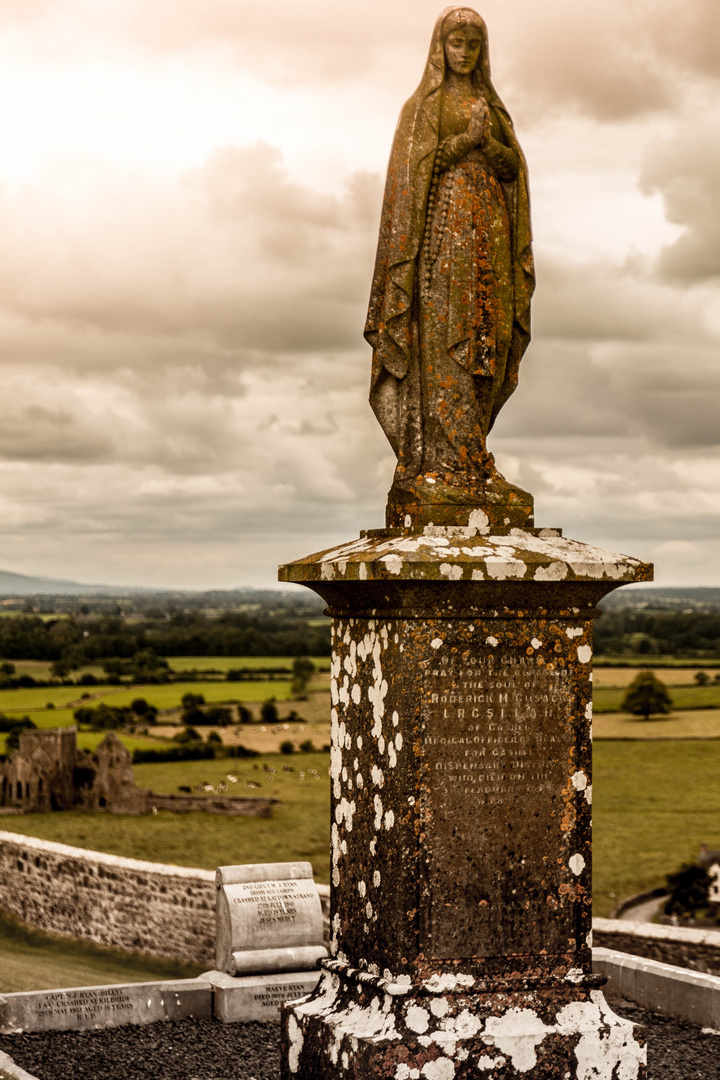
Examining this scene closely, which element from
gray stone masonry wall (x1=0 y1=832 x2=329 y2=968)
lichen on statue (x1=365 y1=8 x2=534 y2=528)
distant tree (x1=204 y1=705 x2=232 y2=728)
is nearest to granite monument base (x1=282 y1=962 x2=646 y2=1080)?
lichen on statue (x1=365 y1=8 x2=534 y2=528)

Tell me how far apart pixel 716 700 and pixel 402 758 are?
42189 millimetres

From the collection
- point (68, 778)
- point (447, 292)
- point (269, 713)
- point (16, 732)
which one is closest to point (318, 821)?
point (68, 778)

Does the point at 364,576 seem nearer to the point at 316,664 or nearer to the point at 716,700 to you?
the point at 316,664

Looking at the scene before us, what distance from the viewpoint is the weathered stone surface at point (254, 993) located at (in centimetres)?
1050

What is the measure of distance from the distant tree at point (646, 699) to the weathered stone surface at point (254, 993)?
32565mm

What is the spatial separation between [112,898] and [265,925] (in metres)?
5.79

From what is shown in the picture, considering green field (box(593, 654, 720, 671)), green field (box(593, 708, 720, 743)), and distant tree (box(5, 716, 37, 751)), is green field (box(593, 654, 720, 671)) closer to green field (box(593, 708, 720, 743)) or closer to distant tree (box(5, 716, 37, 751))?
green field (box(593, 708, 720, 743))

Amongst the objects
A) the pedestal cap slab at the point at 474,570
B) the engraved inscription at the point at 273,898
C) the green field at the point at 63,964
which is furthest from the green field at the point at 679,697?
the pedestal cap slab at the point at 474,570

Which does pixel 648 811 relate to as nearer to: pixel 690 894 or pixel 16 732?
pixel 690 894

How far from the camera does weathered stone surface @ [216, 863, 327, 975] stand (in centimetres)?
1090

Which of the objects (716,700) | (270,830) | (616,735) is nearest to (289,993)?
(270,830)

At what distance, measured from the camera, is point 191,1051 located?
9.55m

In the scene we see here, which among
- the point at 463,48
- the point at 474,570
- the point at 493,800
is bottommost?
the point at 493,800

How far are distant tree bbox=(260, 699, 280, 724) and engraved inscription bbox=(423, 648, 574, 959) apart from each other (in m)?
32.6
